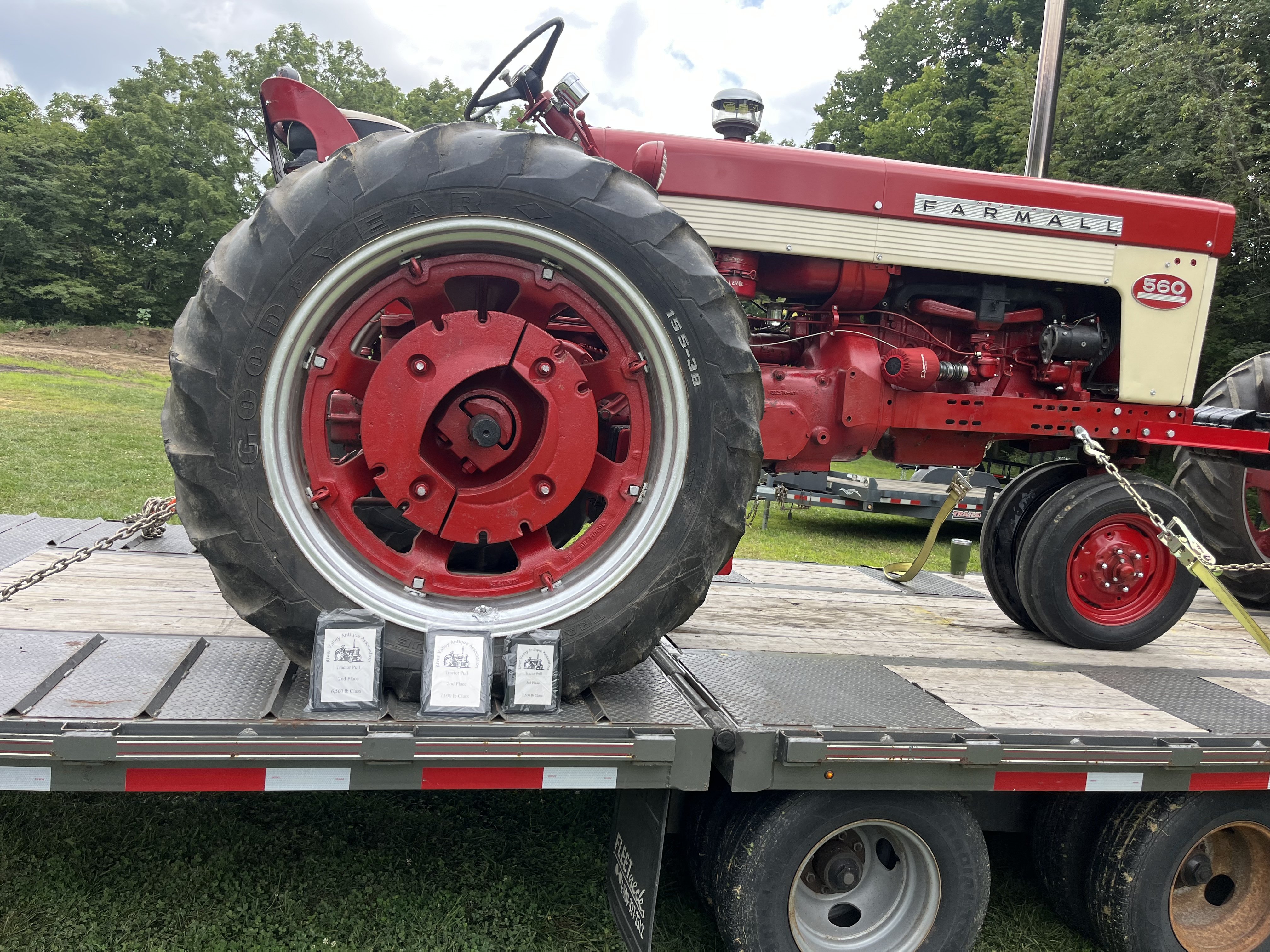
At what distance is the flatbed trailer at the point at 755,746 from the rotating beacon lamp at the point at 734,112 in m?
1.74

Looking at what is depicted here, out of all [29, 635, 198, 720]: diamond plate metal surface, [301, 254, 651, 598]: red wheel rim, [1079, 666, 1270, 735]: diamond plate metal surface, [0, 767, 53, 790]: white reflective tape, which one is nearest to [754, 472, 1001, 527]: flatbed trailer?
[1079, 666, 1270, 735]: diamond plate metal surface

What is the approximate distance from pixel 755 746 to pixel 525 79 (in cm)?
→ 207

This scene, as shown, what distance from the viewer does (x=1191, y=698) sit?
9.32 ft

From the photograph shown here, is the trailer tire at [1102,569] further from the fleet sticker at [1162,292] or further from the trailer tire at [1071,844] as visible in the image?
the trailer tire at [1071,844]

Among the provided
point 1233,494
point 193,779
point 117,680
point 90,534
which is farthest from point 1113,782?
point 90,534

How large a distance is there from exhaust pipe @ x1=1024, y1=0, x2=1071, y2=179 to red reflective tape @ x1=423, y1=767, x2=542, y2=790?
9.69 ft

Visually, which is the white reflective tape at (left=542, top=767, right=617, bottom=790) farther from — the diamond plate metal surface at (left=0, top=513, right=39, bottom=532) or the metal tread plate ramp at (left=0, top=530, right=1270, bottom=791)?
the diamond plate metal surface at (left=0, top=513, right=39, bottom=532)

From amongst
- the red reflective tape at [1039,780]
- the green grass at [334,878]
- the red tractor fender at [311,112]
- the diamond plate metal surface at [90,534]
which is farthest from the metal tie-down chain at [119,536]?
the red reflective tape at [1039,780]

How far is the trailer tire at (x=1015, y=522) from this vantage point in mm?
3525

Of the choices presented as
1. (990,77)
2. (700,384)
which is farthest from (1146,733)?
(990,77)

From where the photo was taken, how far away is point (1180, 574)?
3355mm

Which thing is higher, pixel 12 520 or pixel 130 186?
pixel 130 186

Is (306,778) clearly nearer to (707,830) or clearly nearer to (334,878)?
(334,878)

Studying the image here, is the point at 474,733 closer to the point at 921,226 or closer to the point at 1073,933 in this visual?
the point at 1073,933
